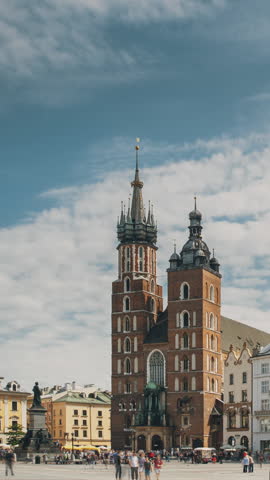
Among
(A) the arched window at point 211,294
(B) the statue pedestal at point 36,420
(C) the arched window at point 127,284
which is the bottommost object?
(B) the statue pedestal at point 36,420

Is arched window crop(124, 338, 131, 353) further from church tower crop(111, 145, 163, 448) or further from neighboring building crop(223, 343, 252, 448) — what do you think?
neighboring building crop(223, 343, 252, 448)

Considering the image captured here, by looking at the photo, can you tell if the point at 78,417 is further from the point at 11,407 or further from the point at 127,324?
the point at 127,324

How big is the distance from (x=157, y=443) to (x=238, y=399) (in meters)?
14.0

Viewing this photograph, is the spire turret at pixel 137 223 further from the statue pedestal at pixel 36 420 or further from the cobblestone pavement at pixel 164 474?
the cobblestone pavement at pixel 164 474

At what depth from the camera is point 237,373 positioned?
98500 mm

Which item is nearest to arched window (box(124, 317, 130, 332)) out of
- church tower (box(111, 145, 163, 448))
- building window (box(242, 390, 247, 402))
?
church tower (box(111, 145, 163, 448))

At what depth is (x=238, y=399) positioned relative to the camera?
98.2 metres

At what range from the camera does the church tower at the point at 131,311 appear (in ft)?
367

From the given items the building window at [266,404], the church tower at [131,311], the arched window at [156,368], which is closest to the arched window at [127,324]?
the church tower at [131,311]

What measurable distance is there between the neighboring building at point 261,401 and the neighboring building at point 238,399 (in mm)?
3624

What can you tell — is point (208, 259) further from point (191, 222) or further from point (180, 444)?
point (180, 444)

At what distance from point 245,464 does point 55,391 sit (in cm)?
11210

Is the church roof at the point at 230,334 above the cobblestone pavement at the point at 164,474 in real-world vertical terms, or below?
above

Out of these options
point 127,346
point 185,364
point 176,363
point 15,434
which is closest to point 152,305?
point 127,346
